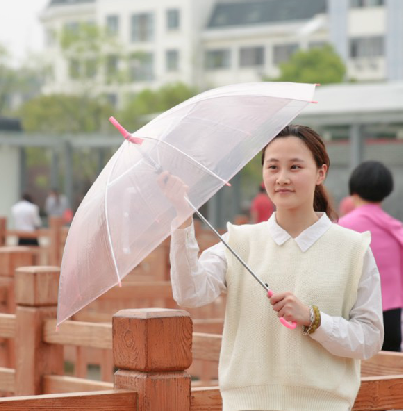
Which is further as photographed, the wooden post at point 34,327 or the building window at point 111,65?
the building window at point 111,65

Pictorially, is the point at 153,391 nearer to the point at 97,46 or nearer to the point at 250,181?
the point at 250,181

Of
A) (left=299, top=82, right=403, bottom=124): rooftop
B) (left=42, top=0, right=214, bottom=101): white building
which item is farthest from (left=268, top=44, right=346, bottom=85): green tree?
(left=299, top=82, right=403, bottom=124): rooftop

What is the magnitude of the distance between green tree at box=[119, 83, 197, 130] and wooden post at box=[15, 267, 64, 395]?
1867 inches

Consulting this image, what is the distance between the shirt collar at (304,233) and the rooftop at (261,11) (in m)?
68.0

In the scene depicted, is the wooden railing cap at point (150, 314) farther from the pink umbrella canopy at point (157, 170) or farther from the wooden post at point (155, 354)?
Result: the pink umbrella canopy at point (157, 170)

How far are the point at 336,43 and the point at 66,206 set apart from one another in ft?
124

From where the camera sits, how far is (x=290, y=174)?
11.0 ft

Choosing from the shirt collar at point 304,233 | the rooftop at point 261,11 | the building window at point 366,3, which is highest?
the rooftop at point 261,11

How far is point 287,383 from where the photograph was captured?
3.26m

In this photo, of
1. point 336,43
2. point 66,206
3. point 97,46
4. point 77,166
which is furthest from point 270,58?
point 66,206

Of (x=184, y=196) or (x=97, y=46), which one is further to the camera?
(x=97, y=46)

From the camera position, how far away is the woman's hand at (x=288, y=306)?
10.3 feet

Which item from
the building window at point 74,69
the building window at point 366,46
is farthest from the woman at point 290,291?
the building window at point 366,46

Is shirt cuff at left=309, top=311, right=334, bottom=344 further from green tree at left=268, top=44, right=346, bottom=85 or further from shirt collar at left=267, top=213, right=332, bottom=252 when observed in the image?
green tree at left=268, top=44, right=346, bottom=85
